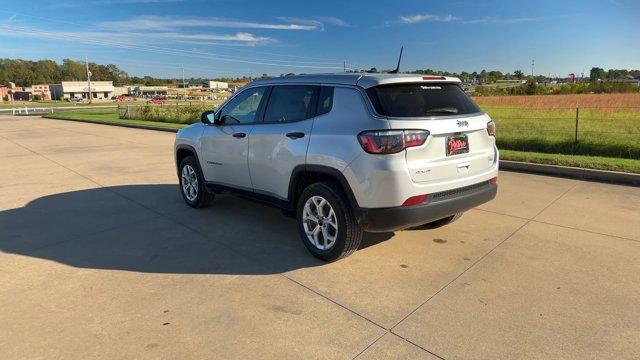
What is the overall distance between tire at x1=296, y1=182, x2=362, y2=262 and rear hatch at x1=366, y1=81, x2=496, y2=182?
71 centimetres

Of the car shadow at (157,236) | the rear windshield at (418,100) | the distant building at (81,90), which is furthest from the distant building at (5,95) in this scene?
the rear windshield at (418,100)

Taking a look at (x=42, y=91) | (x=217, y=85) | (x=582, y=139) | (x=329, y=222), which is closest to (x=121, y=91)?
(x=42, y=91)

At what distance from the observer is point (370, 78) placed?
156 inches

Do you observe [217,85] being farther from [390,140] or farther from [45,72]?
[390,140]

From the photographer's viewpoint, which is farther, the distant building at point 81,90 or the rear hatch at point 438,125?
the distant building at point 81,90

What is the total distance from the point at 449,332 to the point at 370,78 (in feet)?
7.26

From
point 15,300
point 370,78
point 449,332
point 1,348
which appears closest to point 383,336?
point 449,332

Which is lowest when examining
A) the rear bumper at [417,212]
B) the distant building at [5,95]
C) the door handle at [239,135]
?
the rear bumper at [417,212]

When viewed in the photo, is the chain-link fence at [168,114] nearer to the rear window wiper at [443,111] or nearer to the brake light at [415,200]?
the rear window wiper at [443,111]

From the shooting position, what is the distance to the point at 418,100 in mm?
3934

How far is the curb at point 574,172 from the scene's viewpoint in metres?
7.23

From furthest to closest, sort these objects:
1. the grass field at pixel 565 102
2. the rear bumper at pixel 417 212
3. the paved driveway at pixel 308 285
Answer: the grass field at pixel 565 102 < the rear bumper at pixel 417 212 < the paved driveway at pixel 308 285

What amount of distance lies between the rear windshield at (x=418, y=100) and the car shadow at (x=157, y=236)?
1583 mm

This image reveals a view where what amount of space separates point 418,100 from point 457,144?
54cm
